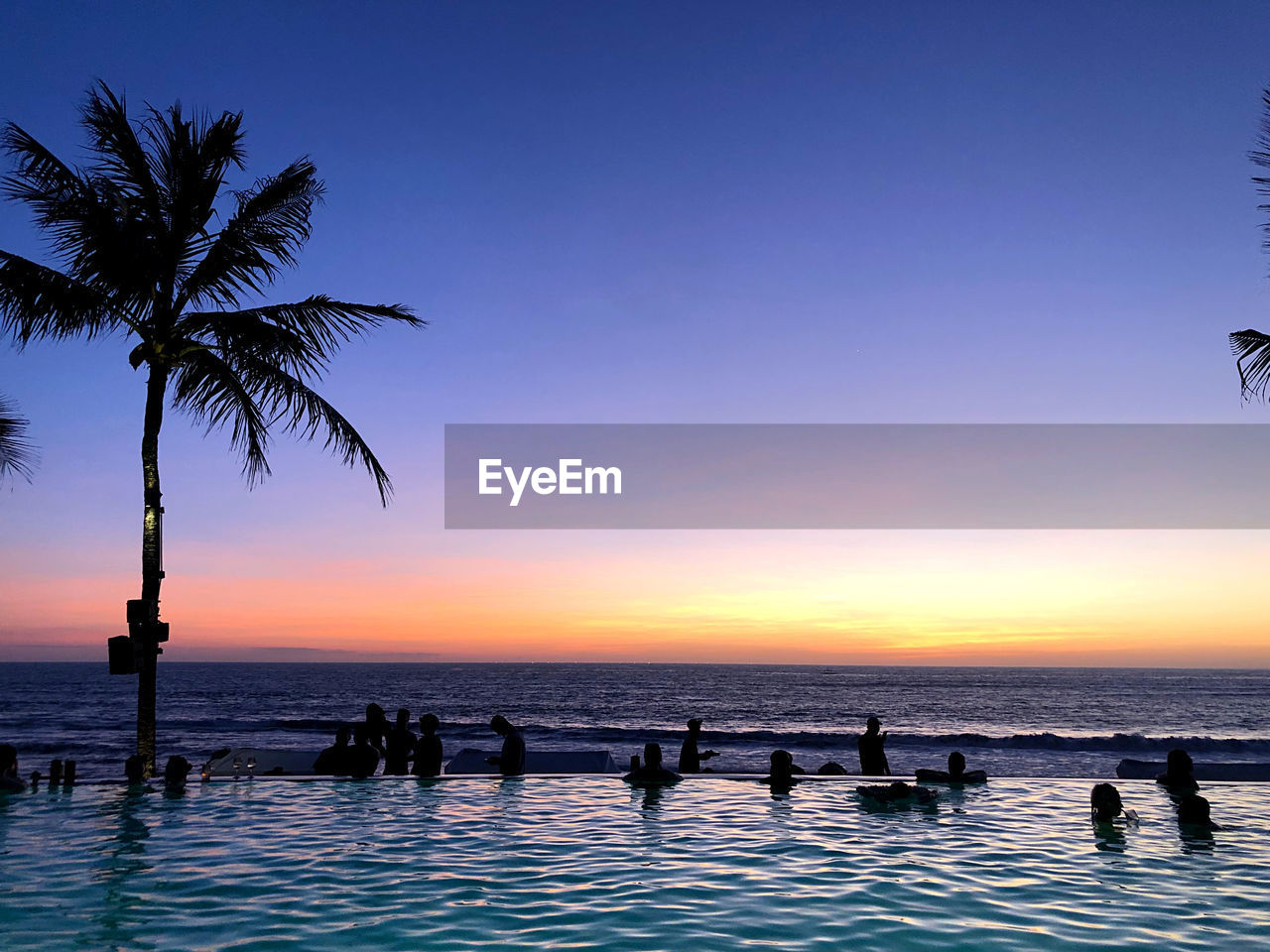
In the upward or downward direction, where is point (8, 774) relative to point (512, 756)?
upward

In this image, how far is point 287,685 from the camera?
406ft

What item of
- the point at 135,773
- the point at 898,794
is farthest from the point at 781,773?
the point at 135,773

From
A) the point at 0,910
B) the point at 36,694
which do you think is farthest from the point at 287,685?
the point at 0,910

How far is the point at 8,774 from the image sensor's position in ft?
51.0

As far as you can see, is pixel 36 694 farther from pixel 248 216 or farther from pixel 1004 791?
pixel 1004 791

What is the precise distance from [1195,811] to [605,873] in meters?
9.74

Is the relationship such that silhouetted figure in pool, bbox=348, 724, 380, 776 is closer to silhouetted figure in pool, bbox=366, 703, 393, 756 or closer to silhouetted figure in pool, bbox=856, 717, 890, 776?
silhouetted figure in pool, bbox=366, 703, 393, 756

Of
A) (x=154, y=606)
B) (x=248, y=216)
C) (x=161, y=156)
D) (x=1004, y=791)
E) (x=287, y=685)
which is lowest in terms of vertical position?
(x=287, y=685)

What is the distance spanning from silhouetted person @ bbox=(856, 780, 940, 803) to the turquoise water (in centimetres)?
49

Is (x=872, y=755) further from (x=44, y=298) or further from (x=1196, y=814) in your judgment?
(x=44, y=298)

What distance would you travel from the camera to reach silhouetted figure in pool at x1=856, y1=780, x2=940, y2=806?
1602cm

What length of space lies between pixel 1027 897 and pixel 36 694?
117 meters

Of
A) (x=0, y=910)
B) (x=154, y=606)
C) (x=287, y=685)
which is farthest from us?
(x=287, y=685)

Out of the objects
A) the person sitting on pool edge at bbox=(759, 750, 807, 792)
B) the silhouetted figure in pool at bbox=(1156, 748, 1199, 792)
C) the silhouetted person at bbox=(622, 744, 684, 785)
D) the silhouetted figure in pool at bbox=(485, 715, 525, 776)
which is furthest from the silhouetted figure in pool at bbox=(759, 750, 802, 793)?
the silhouetted figure in pool at bbox=(1156, 748, 1199, 792)
